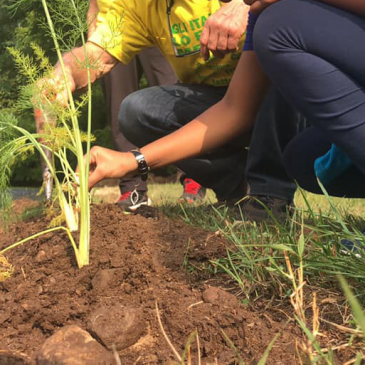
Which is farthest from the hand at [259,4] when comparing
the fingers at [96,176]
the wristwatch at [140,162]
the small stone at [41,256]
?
the small stone at [41,256]

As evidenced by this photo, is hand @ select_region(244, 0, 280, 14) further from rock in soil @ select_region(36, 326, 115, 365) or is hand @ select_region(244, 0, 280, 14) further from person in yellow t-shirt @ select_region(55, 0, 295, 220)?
rock in soil @ select_region(36, 326, 115, 365)

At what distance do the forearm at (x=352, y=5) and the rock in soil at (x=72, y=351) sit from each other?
1.19 m

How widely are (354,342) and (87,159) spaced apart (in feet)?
3.33

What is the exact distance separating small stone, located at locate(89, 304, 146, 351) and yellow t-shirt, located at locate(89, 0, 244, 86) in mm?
1605

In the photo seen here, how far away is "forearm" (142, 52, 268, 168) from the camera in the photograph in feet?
7.11

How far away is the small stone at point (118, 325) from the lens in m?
1.23

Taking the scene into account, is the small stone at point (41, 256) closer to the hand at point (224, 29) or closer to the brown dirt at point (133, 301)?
the brown dirt at point (133, 301)

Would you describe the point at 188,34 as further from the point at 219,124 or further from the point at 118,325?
the point at 118,325

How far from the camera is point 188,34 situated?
2732 millimetres

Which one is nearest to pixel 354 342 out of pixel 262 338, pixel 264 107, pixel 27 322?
pixel 262 338

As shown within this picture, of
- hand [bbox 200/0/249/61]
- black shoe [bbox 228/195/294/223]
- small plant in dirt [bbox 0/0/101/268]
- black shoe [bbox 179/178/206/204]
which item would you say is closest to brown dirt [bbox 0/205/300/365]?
small plant in dirt [bbox 0/0/101/268]

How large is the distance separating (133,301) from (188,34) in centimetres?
167

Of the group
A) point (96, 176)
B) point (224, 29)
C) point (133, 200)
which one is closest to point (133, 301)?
point (96, 176)

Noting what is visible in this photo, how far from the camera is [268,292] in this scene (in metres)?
1.45
